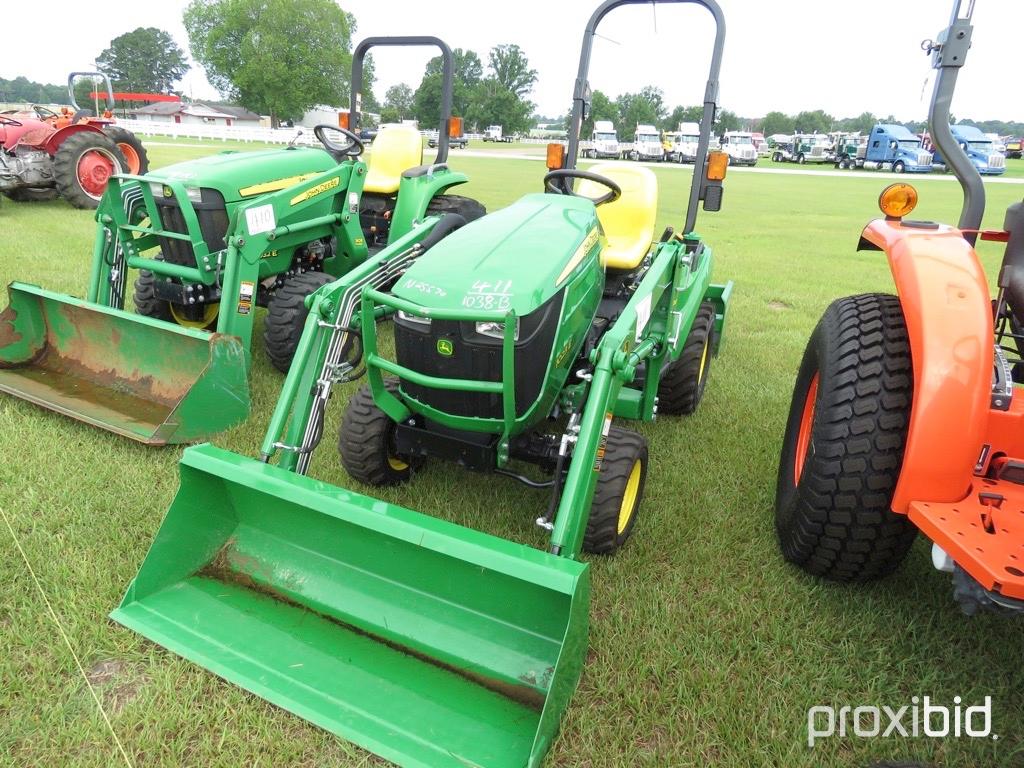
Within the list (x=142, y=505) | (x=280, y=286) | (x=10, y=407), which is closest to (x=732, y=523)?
(x=142, y=505)

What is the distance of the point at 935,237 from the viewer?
6.97ft

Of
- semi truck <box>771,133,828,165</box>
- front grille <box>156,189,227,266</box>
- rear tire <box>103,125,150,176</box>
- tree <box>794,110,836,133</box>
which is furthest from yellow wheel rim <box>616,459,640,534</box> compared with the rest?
tree <box>794,110,836,133</box>

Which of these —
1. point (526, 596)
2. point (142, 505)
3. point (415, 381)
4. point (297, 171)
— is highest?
point (297, 171)

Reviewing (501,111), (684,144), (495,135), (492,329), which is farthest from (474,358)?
(501,111)

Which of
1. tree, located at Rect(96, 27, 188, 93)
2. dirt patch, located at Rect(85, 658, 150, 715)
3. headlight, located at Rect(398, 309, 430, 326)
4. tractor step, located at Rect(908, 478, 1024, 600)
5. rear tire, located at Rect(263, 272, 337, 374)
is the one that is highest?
tree, located at Rect(96, 27, 188, 93)

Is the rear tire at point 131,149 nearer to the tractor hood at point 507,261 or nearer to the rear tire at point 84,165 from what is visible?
the rear tire at point 84,165

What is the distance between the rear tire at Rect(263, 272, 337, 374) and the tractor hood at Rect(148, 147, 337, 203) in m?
0.60

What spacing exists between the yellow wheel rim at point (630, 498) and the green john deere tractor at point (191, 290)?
6.15ft

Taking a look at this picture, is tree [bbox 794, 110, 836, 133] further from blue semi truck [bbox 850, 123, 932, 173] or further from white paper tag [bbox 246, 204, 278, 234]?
white paper tag [bbox 246, 204, 278, 234]

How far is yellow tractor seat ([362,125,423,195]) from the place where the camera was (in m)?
5.37

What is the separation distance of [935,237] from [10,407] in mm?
3988

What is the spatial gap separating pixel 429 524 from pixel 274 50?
5866 centimetres

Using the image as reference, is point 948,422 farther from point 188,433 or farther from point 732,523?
point 188,433

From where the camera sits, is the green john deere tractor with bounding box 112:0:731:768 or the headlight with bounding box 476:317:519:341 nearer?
the green john deere tractor with bounding box 112:0:731:768
